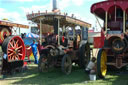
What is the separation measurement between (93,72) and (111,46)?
1.02m

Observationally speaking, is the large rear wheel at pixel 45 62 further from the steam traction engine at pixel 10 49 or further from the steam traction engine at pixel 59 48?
the steam traction engine at pixel 10 49

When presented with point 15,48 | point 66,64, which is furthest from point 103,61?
point 15,48

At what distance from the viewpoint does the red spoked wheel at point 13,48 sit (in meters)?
7.01

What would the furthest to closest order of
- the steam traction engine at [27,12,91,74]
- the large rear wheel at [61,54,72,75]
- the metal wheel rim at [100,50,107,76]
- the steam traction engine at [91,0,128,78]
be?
the steam traction engine at [27,12,91,74]
the large rear wheel at [61,54,72,75]
the metal wheel rim at [100,50,107,76]
the steam traction engine at [91,0,128,78]

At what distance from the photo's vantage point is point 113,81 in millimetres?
5766

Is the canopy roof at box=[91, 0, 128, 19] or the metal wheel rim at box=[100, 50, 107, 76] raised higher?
the canopy roof at box=[91, 0, 128, 19]

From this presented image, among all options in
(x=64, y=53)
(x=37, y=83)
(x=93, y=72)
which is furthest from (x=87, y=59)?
(x=37, y=83)

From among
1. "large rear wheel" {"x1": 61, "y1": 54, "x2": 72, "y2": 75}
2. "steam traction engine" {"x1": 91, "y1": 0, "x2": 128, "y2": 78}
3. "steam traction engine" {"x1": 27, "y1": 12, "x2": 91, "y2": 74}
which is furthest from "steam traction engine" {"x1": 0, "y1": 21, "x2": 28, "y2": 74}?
"steam traction engine" {"x1": 91, "y1": 0, "x2": 128, "y2": 78}

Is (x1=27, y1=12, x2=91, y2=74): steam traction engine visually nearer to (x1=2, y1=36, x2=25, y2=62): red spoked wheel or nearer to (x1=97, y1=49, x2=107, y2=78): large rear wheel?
(x1=2, y1=36, x2=25, y2=62): red spoked wheel

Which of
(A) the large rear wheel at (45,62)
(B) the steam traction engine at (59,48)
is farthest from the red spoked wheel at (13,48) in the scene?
(A) the large rear wheel at (45,62)

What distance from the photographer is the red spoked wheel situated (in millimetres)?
7008

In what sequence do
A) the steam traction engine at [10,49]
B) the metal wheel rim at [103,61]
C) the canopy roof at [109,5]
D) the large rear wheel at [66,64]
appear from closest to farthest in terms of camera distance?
the canopy roof at [109,5], the metal wheel rim at [103,61], the large rear wheel at [66,64], the steam traction engine at [10,49]

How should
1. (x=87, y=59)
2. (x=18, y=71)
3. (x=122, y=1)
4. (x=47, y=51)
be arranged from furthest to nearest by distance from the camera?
(x=87, y=59)
(x=18, y=71)
(x=47, y=51)
(x=122, y=1)

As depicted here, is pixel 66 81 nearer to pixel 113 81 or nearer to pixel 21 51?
pixel 113 81
